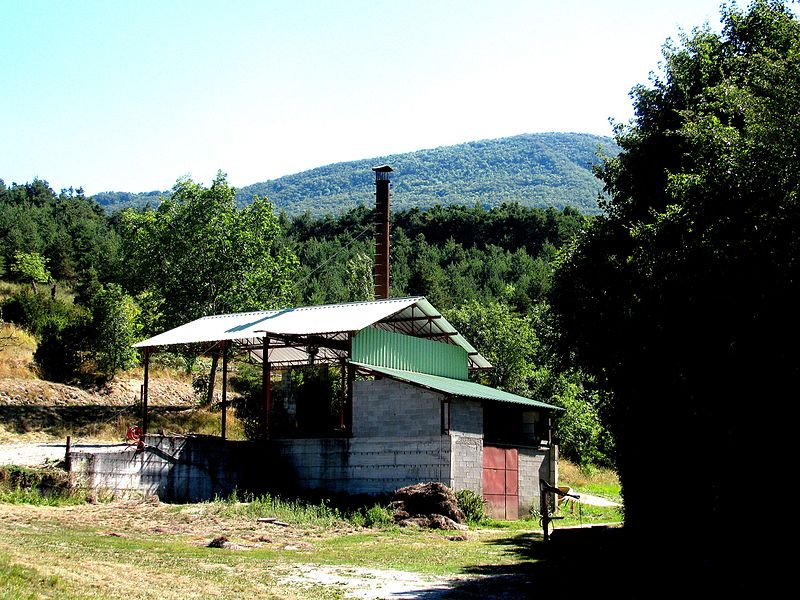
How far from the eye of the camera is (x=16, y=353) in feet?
165

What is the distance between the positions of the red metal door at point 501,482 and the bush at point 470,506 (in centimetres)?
151

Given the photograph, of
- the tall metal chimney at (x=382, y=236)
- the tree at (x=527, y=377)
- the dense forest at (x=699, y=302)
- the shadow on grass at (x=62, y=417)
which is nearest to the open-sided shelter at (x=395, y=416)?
the dense forest at (x=699, y=302)

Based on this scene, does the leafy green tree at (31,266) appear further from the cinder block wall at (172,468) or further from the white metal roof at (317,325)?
Result: the cinder block wall at (172,468)

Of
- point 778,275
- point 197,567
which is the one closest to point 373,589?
point 197,567

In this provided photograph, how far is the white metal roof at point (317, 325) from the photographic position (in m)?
34.4

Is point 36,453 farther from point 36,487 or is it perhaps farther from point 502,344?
point 502,344

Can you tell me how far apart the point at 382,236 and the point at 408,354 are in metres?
9.54

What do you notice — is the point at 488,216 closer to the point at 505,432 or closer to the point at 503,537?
the point at 505,432

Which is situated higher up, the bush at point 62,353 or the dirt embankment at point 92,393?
the bush at point 62,353

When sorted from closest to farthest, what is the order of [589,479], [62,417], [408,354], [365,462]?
[365,462] < [408,354] < [62,417] < [589,479]

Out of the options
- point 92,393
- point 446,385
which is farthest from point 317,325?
point 92,393

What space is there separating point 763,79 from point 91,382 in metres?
42.2

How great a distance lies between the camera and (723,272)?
15695 mm

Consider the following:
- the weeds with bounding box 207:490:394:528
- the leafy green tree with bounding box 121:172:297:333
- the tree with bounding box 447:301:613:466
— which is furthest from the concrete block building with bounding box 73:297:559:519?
the tree with bounding box 447:301:613:466
